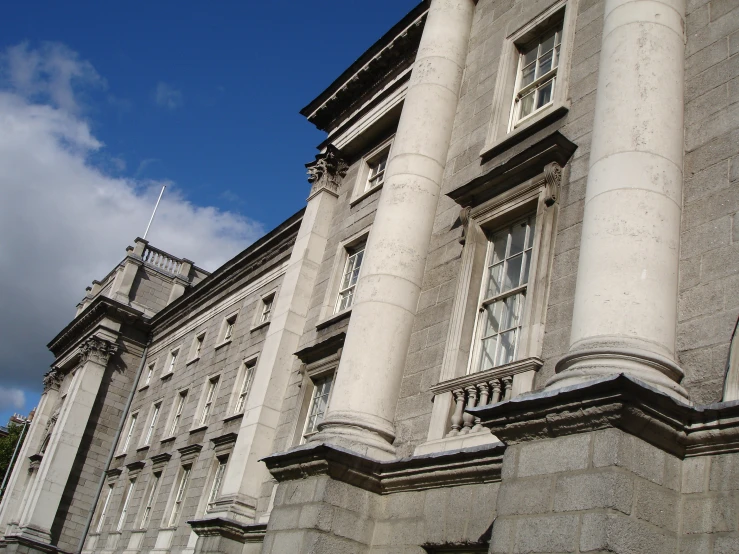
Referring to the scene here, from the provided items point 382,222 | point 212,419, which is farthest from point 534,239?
point 212,419

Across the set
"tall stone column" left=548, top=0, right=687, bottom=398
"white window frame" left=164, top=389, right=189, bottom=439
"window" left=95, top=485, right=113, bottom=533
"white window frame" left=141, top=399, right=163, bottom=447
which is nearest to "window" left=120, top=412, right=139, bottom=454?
"window" left=95, top=485, right=113, bottom=533

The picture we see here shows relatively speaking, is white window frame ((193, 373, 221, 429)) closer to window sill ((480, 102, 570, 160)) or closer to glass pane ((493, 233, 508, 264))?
window sill ((480, 102, 570, 160))

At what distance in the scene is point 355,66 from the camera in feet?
71.8

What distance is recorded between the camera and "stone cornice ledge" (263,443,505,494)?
10.1 meters

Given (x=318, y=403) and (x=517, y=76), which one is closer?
(x=517, y=76)

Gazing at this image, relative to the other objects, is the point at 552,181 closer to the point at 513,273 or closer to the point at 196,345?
the point at 513,273

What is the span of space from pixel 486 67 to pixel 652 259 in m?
8.28

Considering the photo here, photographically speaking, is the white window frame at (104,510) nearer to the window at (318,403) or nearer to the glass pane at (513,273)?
the window at (318,403)

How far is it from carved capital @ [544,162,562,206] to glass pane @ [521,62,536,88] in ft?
11.2

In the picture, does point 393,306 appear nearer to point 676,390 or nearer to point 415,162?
point 415,162

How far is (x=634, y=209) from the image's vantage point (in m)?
8.85

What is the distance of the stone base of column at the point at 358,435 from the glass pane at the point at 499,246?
10.8 ft

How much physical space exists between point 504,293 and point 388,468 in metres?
3.22

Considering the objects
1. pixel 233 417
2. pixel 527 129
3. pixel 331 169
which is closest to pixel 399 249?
pixel 527 129
